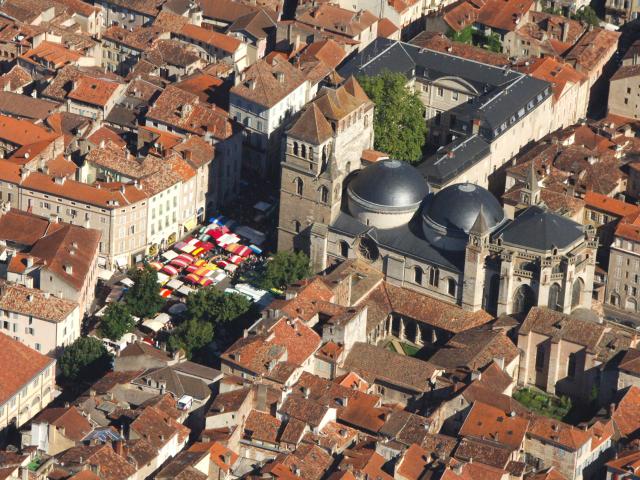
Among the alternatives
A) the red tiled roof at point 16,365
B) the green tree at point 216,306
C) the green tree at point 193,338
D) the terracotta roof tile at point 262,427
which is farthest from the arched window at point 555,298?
the red tiled roof at point 16,365

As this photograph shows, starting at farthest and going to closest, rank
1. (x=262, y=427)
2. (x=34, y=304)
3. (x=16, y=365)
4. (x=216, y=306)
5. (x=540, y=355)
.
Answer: (x=216, y=306) → (x=540, y=355) → (x=34, y=304) → (x=16, y=365) → (x=262, y=427)

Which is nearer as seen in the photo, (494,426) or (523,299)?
(494,426)

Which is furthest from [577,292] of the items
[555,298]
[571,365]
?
[571,365]

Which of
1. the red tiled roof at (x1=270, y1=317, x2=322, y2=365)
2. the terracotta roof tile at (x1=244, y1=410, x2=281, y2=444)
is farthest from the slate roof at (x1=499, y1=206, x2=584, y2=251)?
the terracotta roof tile at (x1=244, y1=410, x2=281, y2=444)

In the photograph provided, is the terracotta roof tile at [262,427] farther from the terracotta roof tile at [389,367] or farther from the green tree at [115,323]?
the green tree at [115,323]

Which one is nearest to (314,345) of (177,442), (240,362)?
(240,362)

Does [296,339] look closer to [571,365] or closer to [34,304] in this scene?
[34,304]
